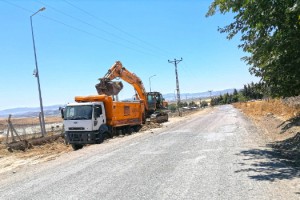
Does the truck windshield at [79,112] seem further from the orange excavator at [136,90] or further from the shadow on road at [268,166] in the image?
the shadow on road at [268,166]

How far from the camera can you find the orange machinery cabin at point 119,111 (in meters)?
24.6

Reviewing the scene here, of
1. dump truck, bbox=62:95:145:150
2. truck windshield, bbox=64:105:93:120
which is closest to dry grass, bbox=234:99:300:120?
dump truck, bbox=62:95:145:150

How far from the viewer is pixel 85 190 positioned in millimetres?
8812

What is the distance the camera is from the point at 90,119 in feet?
73.5

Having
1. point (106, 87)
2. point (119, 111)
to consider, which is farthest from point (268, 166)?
point (106, 87)

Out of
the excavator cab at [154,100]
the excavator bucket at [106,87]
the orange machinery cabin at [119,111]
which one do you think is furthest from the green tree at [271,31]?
the excavator cab at [154,100]

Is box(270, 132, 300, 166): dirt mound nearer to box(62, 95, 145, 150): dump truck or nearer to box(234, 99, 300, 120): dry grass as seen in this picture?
box(234, 99, 300, 120): dry grass

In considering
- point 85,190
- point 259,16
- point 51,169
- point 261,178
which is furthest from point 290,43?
point 51,169

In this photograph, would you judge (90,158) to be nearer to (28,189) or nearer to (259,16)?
(28,189)

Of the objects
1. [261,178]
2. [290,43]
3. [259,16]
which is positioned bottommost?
[261,178]

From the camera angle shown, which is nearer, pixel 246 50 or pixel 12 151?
pixel 246 50

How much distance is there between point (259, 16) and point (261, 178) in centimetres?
386

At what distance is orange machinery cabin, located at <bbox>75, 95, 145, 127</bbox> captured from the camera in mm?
24573

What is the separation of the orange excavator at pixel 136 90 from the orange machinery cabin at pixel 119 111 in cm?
145
